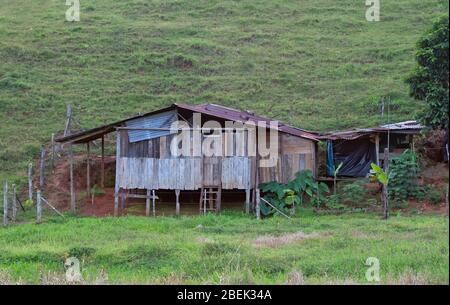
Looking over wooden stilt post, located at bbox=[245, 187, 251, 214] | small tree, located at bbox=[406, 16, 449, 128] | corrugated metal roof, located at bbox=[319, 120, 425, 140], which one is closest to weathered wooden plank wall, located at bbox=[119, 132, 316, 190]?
wooden stilt post, located at bbox=[245, 187, 251, 214]

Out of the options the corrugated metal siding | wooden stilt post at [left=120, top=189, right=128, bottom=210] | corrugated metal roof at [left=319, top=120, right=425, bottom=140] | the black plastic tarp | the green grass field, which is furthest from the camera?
the black plastic tarp

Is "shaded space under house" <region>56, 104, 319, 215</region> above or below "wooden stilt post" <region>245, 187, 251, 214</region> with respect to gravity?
above

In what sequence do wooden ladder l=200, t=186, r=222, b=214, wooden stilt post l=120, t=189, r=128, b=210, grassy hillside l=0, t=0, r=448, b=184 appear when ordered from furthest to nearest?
grassy hillside l=0, t=0, r=448, b=184 < wooden stilt post l=120, t=189, r=128, b=210 < wooden ladder l=200, t=186, r=222, b=214

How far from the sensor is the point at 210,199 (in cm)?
2231

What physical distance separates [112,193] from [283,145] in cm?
691

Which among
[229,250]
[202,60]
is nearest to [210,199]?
[229,250]

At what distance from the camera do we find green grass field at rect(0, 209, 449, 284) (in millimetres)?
10594

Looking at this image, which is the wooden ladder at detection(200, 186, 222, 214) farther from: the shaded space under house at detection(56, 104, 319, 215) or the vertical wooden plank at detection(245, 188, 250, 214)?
the vertical wooden plank at detection(245, 188, 250, 214)

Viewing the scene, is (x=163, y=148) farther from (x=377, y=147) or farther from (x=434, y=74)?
(x=434, y=74)

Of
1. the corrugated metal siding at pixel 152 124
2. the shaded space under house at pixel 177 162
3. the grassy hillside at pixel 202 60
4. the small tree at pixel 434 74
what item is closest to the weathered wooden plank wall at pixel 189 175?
the shaded space under house at pixel 177 162

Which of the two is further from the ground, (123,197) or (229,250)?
(123,197)

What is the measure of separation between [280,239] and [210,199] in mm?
7363

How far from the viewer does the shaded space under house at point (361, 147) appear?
2445 centimetres
